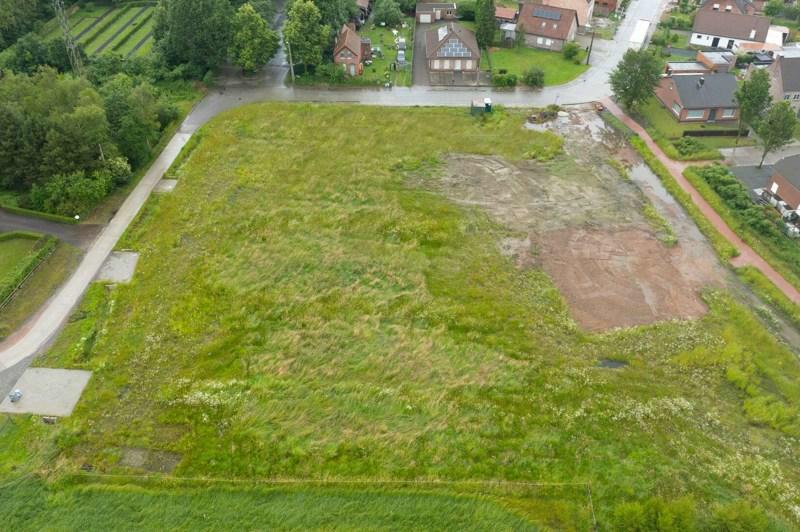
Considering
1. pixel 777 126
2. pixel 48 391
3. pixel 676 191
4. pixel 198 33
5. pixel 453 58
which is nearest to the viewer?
pixel 48 391

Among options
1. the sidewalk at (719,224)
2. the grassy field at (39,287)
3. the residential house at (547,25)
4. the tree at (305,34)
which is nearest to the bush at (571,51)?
the residential house at (547,25)

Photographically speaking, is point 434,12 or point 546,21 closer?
point 546,21

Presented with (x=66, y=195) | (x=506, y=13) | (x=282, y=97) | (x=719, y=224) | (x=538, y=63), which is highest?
(x=506, y=13)


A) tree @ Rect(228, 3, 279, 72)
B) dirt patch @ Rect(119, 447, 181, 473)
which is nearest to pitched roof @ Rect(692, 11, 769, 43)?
tree @ Rect(228, 3, 279, 72)

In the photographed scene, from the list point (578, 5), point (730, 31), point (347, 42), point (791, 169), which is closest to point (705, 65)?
point (730, 31)

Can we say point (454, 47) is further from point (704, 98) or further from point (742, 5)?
point (742, 5)

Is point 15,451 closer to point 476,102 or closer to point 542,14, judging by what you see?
point 476,102

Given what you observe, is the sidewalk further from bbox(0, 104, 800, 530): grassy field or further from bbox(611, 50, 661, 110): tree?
bbox(0, 104, 800, 530): grassy field
